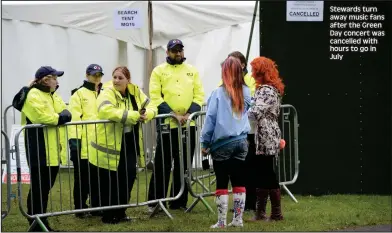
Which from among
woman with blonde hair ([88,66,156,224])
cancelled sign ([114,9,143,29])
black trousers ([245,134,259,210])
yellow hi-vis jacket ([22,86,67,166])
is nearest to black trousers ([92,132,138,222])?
woman with blonde hair ([88,66,156,224])

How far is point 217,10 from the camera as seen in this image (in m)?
14.7

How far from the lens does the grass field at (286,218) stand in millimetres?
8320

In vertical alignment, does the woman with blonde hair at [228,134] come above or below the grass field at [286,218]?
above

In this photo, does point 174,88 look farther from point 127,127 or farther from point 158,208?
point 158,208

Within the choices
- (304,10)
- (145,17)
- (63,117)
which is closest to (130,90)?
(63,117)

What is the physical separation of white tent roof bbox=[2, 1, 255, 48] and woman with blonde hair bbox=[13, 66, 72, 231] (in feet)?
20.7

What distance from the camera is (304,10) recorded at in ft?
34.4

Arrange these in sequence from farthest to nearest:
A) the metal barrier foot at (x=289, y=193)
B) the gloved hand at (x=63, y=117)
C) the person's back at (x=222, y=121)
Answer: the metal barrier foot at (x=289, y=193) → the gloved hand at (x=63, y=117) → the person's back at (x=222, y=121)

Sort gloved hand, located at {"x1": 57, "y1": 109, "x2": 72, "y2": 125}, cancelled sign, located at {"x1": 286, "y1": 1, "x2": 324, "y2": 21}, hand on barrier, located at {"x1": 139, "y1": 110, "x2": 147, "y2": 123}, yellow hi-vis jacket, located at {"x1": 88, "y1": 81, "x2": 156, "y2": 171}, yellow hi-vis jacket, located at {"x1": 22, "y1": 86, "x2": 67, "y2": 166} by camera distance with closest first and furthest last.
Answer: yellow hi-vis jacket, located at {"x1": 22, "y1": 86, "x2": 67, "y2": 166} → gloved hand, located at {"x1": 57, "y1": 109, "x2": 72, "y2": 125} → yellow hi-vis jacket, located at {"x1": 88, "y1": 81, "x2": 156, "y2": 171} → hand on barrier, located at {"x1": 139, "y1": 110, "x2": 147, "y2": 123} → cancelled sign, located at {"x1": 286, "y1": 1, "x2": 324, "y2": 21}

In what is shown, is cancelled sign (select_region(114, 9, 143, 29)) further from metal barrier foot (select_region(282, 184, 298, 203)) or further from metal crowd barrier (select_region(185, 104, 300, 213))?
metal barrier foot (select_region(282, 184, 298, 203))

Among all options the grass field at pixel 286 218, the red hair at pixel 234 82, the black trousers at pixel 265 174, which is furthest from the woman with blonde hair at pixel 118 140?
the black trousers at pixel 265 174

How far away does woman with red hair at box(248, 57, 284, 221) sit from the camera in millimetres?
8539

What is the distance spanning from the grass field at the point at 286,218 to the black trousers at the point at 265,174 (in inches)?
15.8

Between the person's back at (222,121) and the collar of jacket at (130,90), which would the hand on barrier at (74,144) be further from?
the person's back at (222,121)
